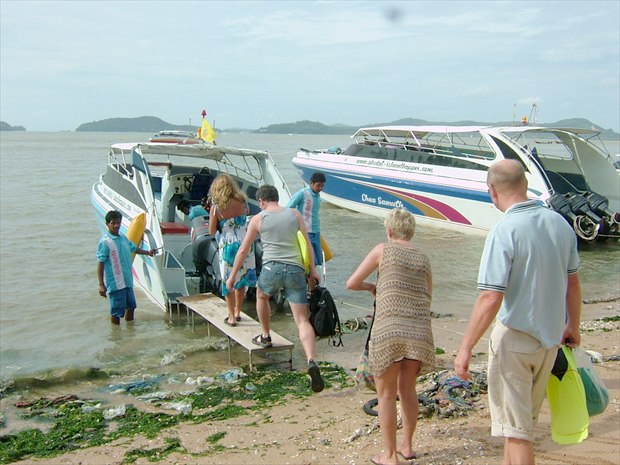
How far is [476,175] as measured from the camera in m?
13.7

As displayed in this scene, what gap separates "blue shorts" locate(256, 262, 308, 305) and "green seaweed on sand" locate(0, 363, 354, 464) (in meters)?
0.81

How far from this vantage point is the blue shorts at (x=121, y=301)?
696 centimetres

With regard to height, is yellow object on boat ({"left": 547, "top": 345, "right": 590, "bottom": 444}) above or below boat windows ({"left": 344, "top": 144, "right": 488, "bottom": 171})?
below

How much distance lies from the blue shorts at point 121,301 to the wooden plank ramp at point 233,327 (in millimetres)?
607

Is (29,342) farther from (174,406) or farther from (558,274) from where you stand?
(558,274)

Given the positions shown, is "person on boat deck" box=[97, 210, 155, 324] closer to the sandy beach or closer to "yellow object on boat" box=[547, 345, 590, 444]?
the sandy beach

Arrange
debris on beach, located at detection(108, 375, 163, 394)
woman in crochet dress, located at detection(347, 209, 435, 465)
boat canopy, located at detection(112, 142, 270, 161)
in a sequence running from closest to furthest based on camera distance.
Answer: woman in crochet dress, located at detection(347, 209, 435, 465), debris on beach, located at detection(108, 375, 163, 394), boat canopy, located at detection(112, 142, 270, 161)

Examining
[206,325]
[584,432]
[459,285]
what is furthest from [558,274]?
[459,285]

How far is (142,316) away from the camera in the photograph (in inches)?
310

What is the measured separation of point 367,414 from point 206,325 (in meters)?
3.59

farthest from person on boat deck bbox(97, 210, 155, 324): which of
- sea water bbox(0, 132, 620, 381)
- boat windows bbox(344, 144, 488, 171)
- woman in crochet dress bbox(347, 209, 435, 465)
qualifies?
boat windows bbox(344, 144, 488, 171)

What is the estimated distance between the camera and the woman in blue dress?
18.8ft

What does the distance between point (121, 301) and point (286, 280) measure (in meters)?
2.85

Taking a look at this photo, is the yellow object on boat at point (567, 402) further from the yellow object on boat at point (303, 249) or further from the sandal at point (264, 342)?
the sandal at point (264, 342)
